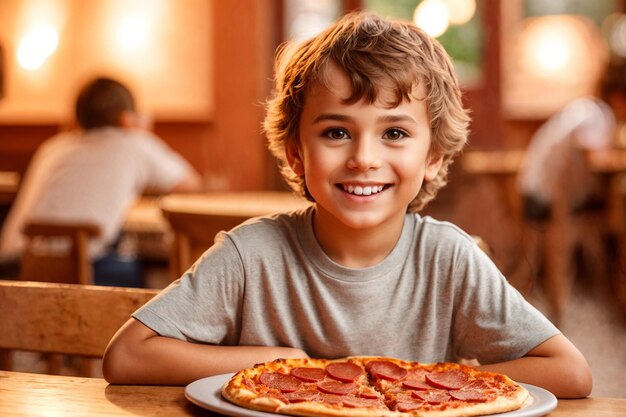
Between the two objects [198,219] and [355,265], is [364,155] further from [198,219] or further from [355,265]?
[198,219]

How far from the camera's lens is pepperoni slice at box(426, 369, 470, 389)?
1.22m

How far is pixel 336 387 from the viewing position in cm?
121

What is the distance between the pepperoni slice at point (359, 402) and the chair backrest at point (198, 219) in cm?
195

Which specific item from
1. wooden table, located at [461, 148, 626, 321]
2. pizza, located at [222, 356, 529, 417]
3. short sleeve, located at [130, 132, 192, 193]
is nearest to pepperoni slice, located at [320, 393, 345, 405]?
pizza, located at [222, 356, 529, 417]

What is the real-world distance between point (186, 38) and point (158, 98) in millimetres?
478

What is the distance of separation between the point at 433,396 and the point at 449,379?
0.21ft

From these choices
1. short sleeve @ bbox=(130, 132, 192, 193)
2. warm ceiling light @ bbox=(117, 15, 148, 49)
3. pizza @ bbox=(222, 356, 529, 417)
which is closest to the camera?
pizza @ bbox=(222, 356, 529, 417)

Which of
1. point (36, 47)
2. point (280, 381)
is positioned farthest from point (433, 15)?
point (280, 381)

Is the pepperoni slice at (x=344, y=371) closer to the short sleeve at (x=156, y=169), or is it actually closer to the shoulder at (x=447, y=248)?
the shoulder at (x=447, y=248)

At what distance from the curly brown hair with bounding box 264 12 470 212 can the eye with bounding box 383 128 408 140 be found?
0.04m

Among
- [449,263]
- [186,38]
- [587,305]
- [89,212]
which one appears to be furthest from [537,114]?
[449,263]

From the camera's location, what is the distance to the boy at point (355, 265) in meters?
1.39

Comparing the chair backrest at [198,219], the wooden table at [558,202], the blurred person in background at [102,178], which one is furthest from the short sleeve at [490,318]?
the wooden table at [558,202]

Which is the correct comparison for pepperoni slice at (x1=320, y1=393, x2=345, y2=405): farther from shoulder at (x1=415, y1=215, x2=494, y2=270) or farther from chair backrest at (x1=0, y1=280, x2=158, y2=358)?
chair backrest at (x1=0, y1=280, x2=158, y2=358)
